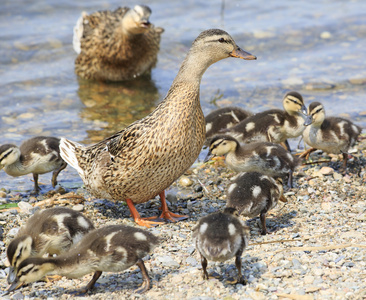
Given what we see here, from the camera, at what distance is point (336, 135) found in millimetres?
6156

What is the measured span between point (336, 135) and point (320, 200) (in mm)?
980

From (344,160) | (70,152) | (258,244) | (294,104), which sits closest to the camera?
(258,244)

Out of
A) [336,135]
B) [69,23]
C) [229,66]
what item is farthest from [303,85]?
[69,23]

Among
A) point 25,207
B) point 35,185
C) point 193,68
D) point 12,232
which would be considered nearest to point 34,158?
point 35,185

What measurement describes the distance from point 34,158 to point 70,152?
53 cm

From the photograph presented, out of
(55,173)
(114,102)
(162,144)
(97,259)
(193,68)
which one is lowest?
(114,102)

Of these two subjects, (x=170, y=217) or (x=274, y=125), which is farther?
(x=274, y=125)

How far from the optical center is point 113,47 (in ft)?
30.4

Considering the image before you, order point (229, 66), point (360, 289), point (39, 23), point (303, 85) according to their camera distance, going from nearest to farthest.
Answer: point (360, 289) → point (303, 85) → point (229, 66) → point (39, 23)

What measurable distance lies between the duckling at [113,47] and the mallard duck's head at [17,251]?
18.1ft

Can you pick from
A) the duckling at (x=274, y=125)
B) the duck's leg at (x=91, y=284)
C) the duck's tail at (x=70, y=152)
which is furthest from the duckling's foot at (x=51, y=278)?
the duckling at (x=274, y=125)

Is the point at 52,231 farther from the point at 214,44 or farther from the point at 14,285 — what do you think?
the point at 214,44

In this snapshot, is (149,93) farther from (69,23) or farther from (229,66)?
(69,23)

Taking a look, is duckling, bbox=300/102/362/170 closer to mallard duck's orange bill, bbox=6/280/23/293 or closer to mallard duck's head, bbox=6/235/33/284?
mallard duck's head, bbox=6/235/33/284
